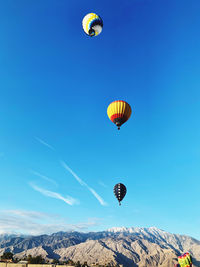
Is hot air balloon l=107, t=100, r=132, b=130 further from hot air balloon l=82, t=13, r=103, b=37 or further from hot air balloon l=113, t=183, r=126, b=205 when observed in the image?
hot air balloon l=113, t=183, r=126, b=205

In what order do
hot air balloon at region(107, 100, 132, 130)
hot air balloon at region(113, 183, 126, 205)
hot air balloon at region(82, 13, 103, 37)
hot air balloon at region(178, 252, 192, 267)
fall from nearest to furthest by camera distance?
hot air balloon at region(178, 252, 192, 267) < hot air balloon at region(82, 13, 103, 37) < hot air balloon at region(107, 100, 132, 130) < hot air balloon at region(113, 183, 126, 205)

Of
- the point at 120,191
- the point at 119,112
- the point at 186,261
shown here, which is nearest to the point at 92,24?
the point at 119,112

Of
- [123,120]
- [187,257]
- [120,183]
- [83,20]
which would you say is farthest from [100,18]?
[187,257]

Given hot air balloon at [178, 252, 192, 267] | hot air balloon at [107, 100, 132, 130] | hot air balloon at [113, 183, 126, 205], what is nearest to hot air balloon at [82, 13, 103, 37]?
hot air balloon at [107, 100, 132, 130]

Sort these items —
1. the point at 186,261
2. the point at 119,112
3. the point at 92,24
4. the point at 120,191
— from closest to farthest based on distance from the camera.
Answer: the point at 186,261
the point at 92,24
the point at 119,112
the point at 120,191

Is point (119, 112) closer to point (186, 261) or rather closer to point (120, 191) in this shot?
point (120, 191)

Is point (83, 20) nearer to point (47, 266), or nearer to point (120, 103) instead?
point (120, 103)

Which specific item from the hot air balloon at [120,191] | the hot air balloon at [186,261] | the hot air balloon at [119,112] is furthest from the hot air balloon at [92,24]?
the hot air balloon at [186,261]
